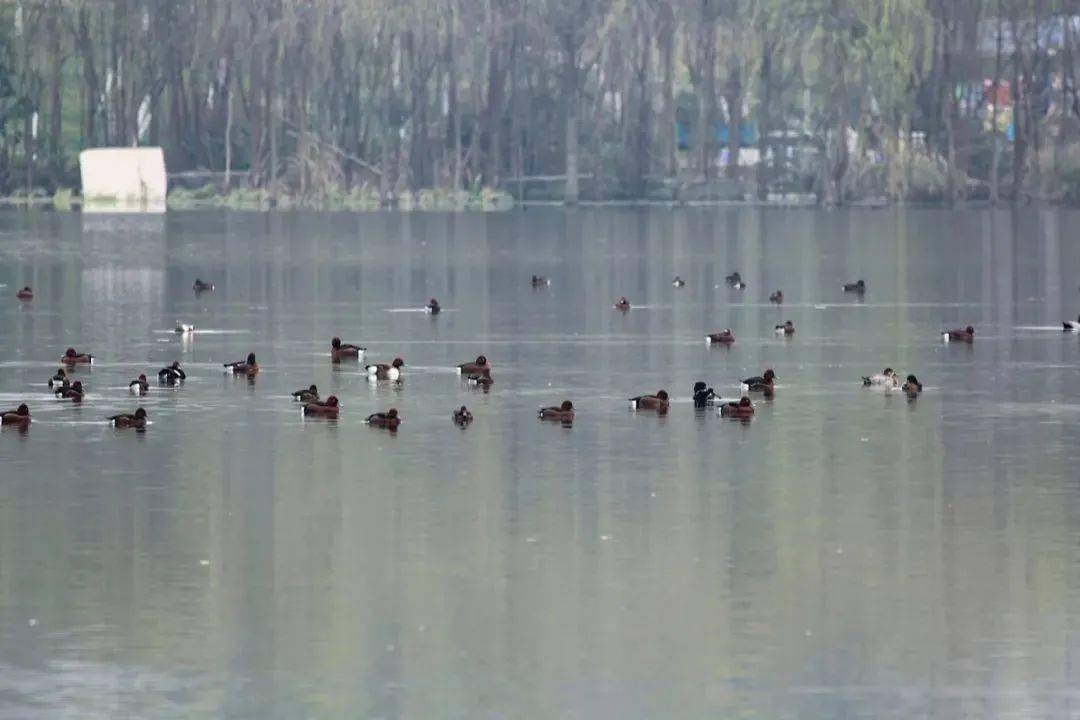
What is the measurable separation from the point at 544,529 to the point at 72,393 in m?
9.73

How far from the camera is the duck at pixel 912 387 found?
92.4 feet

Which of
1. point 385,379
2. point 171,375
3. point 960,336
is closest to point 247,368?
point 171,375

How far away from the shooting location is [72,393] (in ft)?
88.5

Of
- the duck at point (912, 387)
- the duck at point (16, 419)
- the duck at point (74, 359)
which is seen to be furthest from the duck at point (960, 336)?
the duck at point (16, 419)

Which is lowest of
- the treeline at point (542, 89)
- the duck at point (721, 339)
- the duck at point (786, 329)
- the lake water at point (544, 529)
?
the lake water at point (544, 529)

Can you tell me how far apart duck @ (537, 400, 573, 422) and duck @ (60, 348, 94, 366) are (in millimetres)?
7454

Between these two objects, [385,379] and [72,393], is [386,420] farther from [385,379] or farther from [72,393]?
[385,379]

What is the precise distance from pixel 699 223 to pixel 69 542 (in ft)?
238

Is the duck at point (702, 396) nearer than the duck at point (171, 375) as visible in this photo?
Yes

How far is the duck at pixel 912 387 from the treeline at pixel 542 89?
63.8 m

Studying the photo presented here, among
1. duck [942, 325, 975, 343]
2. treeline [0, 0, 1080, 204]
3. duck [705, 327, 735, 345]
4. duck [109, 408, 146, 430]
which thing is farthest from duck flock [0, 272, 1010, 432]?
treeline [0, 0, 1080, 204]

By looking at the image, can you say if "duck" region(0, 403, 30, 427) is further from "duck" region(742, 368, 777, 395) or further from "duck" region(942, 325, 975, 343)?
"duck" region(942, 325, 975, 343)

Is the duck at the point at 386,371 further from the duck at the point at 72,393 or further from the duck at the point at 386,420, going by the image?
the duck at the point at 386,420

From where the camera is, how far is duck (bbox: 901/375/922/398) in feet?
92.4
